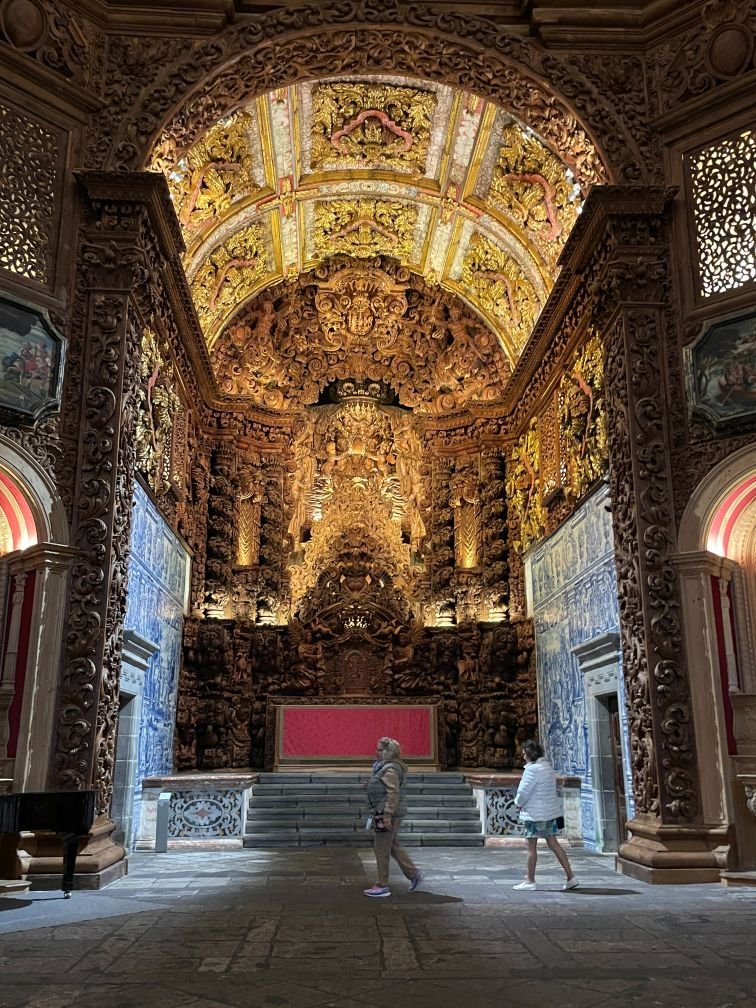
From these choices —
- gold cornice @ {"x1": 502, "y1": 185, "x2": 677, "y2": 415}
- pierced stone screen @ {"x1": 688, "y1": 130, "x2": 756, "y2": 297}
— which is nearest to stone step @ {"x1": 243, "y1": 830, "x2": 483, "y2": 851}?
gold cornice @ {"x1": 502, "y1": 185, "x2": 677, "y2": 415}

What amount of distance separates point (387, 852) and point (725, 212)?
28.8 feet

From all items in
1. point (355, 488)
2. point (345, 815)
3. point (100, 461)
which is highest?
point (355, 488)

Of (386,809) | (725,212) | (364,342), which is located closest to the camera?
(386,809)

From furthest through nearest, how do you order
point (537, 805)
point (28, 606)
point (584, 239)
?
point (584, 239) → point (28, 606) → point (537, 805)

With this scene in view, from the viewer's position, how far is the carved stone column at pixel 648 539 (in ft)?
31.9

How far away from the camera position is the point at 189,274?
1669cm

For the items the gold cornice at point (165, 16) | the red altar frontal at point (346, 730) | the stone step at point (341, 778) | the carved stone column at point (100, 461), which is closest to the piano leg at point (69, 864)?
the carved stone column at point (100, 461)

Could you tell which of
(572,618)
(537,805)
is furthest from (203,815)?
(572,618)

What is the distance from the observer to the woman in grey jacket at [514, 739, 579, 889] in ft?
29.0

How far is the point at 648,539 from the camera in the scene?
10547mm

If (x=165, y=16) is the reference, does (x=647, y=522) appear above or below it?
below

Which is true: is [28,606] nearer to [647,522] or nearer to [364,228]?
[647,522]

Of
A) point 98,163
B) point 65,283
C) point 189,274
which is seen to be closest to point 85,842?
point 65,283

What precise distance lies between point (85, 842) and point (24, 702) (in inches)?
65.0
